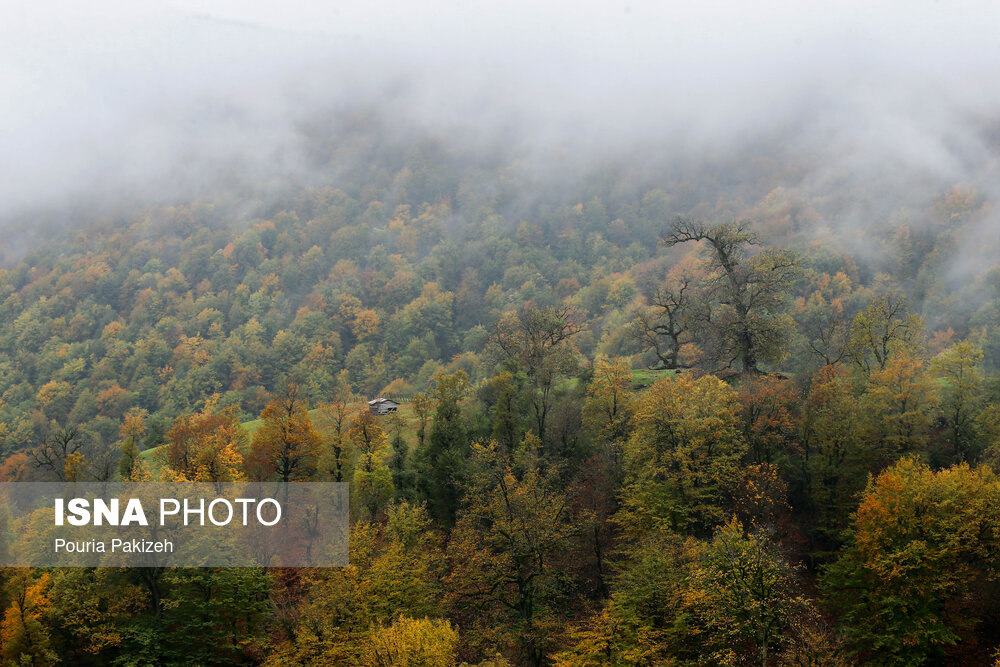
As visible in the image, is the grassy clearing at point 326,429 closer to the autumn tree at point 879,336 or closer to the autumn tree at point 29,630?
the autumn tree at point 29,630

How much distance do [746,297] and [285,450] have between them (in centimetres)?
4398

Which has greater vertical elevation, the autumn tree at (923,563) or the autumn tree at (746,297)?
the autumn tree at (746,297)

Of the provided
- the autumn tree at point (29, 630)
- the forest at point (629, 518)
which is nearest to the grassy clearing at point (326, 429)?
the forest at point (629, 518)

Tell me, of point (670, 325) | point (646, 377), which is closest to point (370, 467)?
point (646, 377)

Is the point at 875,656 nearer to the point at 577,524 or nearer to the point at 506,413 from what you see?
the point at 577,524

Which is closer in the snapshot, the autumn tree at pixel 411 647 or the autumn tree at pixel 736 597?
the autumn tree at pixel 736 597

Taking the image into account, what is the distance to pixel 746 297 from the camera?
58.9 meters

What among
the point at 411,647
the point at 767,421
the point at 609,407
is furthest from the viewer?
the point at 609,407

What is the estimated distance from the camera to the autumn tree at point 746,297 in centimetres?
5634

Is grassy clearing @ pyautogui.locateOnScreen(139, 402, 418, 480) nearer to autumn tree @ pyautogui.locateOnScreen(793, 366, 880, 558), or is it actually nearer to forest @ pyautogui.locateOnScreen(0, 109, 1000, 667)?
forest @ pyautogui.locateOnScreen(0, 109, 1000, 667)

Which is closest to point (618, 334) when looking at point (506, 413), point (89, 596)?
point (506, 413)

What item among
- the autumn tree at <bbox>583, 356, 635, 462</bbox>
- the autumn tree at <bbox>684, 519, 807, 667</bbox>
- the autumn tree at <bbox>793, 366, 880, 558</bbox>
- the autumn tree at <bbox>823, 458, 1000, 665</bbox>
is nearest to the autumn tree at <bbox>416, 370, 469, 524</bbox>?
the autumn tree at <bbox>583, 356, 635, 462</bbox>

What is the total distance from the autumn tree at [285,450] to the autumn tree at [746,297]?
37.1 metres

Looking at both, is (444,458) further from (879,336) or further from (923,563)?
(879,336)
